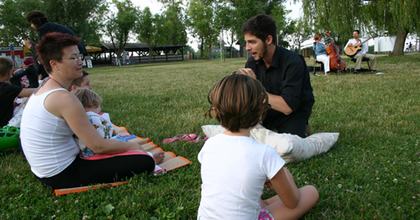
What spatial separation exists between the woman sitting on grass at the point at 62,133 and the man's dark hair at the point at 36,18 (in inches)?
132

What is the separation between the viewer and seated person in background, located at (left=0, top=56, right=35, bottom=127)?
3.56m

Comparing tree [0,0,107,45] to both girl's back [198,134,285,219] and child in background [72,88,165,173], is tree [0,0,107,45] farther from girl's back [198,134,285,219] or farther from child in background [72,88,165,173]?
girl's back [198,134,285,219]

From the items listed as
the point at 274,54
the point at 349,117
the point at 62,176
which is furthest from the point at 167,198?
the point at 349,117

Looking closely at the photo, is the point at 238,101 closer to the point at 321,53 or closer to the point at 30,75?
the point at 30,75

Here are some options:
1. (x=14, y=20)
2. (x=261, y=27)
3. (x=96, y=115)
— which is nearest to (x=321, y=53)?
(x=261, y=27)

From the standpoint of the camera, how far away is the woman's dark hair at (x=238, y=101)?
1396mm

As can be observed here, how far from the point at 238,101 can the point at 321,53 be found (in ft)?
33.9

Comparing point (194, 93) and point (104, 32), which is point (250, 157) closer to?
point (194, 93)

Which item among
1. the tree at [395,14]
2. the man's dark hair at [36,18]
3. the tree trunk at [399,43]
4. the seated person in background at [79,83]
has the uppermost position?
the tree at [395,14]

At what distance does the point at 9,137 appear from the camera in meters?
3.35

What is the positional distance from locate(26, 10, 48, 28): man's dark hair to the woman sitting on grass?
3.34 m

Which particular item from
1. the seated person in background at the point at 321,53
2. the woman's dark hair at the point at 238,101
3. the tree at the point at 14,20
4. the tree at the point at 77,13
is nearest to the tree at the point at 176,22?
the tree at the point at 77,13

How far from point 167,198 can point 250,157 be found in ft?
3.88

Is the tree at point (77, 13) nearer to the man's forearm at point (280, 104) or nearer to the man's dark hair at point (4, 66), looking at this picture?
the man's dark hair at point (4, 66)
